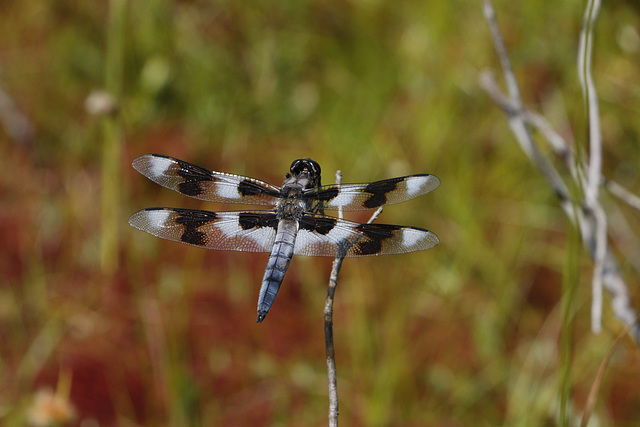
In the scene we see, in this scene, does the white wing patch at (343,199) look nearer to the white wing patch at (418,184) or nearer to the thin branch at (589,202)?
the white wing patch at (418,184)

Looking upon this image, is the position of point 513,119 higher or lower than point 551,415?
higher

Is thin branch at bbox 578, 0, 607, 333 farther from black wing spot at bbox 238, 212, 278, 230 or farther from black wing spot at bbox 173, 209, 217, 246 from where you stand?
black wing spot at bbox 173, 209, 217, 246

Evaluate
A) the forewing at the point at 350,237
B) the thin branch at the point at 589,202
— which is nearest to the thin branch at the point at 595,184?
the thin branch at the point at 589,202

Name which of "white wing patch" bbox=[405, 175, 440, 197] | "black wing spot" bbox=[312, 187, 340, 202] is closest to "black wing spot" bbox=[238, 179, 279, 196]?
"black wing spot" bbox=[312, 187, 340, 202]

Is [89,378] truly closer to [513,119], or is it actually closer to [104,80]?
[513,119]

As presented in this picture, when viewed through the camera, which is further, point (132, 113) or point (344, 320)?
point (132, 113)

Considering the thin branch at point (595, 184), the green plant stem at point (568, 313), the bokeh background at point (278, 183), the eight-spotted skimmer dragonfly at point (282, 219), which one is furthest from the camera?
the bokeh background at point (278, 183)

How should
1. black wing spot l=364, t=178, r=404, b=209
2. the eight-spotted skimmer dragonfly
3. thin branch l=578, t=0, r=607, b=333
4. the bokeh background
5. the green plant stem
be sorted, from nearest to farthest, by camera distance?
the green plant stem
thin branch l=578, t=0, r=607, b=333
the eight-spotted skimmer dragonfly
black wing spot l=364, t=178, r=404, b=209
the bokeh background

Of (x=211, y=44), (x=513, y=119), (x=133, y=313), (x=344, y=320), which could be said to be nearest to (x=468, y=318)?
(x=344, y=320)
